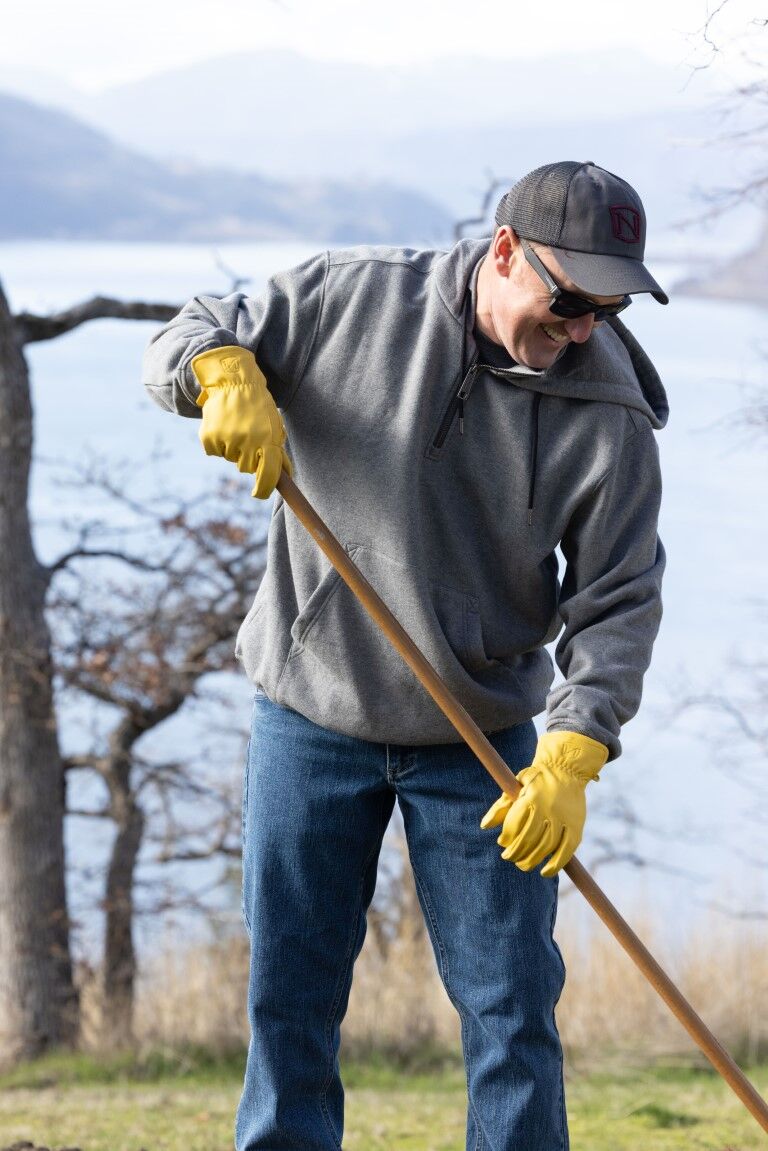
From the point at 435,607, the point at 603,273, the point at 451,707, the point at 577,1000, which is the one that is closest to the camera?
the point at 603,273

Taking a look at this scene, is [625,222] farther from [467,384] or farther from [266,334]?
[266,334]

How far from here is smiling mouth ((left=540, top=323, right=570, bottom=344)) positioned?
74.7 inches

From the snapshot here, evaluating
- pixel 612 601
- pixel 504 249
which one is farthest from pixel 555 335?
pixel 612 601

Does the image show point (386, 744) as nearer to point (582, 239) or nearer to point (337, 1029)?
point (337, 1029)

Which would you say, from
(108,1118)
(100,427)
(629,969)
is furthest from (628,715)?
(100,427)

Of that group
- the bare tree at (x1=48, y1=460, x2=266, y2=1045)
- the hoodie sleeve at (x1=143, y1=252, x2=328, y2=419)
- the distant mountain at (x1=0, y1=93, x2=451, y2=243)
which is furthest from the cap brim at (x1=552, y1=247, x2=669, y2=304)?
the distant mountain at (x1=0, y1=93, x2=451, y2=243)

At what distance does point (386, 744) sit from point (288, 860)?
24 centimetres

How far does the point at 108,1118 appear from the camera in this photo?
343 centimetres

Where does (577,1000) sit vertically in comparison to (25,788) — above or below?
below

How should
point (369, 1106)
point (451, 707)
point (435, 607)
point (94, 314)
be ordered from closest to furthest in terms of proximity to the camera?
point (451, 707) < point (435, 607) < point (369, 1106) < point (94, 314)

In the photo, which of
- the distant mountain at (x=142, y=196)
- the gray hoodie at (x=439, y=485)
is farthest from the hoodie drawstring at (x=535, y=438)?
the distant mountain at (x=142, y=196)

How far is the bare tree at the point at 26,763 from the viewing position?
16.6ft

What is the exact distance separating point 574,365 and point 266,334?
0.48 m

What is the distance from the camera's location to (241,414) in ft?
6.12
